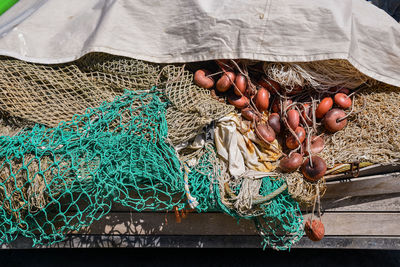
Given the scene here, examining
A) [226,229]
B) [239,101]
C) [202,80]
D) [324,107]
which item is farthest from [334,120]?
[226,229]

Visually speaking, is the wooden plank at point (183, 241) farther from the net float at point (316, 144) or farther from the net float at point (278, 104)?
the net float at point (278, 104)

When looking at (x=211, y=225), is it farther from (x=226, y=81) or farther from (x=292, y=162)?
(x=226, y=81)

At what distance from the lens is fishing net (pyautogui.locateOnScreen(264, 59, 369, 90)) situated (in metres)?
2.10

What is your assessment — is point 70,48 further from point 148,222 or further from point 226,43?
point 148,222

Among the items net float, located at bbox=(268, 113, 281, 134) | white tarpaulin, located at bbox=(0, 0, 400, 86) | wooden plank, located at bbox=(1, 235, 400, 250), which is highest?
white tarpaulin, located at bbox=(0, 0, 400, 86)

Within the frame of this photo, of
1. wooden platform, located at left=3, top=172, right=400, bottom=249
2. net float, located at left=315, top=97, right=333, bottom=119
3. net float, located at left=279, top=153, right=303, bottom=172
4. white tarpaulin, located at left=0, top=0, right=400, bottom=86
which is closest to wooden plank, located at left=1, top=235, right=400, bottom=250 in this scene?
wooden platform, located at left=3, top=172, right=400, bottom=249

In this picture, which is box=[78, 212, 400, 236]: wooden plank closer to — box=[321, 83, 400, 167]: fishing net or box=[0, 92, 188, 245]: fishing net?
box=[0, 92, 188, 245]: fishing net

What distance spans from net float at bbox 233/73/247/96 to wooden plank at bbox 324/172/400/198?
0.74 metres

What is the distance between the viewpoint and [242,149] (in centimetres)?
213

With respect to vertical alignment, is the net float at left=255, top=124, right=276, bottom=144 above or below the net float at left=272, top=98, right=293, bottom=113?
below

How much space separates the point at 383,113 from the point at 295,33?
0.72 m

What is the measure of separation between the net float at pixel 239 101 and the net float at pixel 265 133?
6.2 inches

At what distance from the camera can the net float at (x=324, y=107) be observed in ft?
7.14

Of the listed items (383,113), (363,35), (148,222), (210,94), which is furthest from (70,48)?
(383,113)
